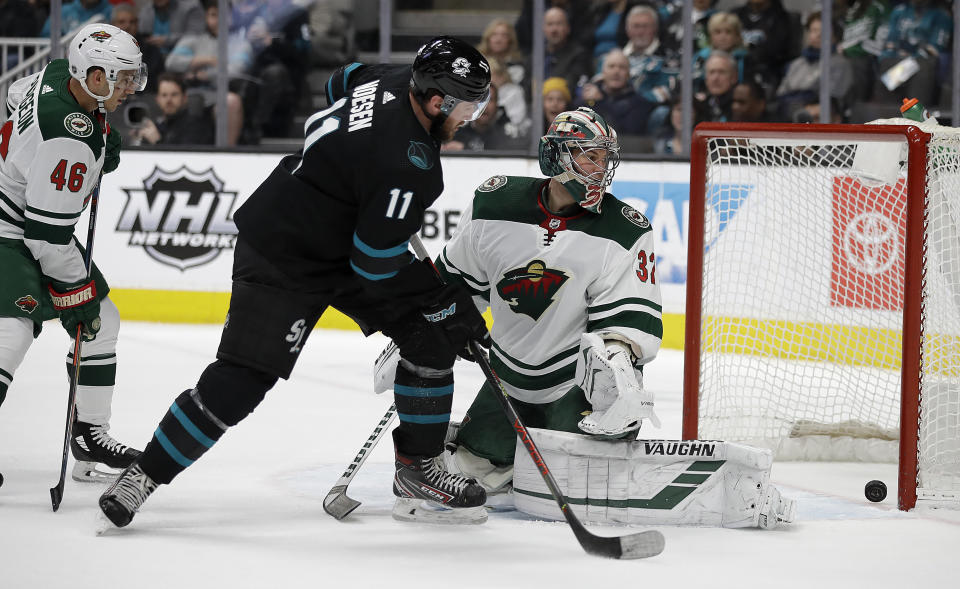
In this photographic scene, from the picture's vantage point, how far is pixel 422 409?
2.65m

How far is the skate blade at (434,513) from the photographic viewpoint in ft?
8.80

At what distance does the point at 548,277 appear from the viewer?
2.81 metres

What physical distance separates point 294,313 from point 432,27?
4804mm

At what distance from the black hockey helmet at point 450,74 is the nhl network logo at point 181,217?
4.01m

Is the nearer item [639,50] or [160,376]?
[160,376]

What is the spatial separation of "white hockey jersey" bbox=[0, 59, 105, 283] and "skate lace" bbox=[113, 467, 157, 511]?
63 cm

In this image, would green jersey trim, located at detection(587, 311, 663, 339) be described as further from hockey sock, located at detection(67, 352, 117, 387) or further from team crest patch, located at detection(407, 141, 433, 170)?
hockey sock, located at detection(67, 352, 117, 387)

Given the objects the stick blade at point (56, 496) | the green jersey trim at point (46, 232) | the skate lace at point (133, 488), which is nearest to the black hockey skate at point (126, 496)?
the skate lace at point (133, 488)

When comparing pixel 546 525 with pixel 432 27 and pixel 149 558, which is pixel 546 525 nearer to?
pixel 149 558

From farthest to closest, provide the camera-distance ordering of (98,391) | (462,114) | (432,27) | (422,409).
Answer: (432,27) → (98,391) → (422,409) → (462,114)

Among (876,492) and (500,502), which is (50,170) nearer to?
(500,502)

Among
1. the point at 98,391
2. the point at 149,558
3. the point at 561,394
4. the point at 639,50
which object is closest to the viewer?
the point at 149,558

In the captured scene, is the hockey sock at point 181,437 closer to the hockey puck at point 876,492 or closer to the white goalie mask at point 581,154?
the white goalie mask at point 581,154

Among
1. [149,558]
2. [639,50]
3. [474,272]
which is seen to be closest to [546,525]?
[474,272]
